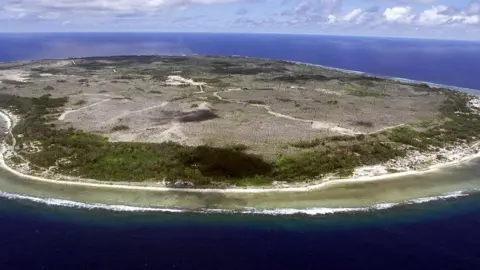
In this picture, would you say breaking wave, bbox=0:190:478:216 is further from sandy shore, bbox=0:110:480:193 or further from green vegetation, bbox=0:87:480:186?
green vegetation, bbox=0:87:480:186

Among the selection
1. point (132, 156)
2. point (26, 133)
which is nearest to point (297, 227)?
point (132, 156)

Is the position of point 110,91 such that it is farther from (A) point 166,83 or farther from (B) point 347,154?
(B) point 347,154

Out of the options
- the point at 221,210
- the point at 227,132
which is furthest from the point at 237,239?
the point at 227,132

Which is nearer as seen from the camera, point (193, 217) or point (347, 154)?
point (193, 217)

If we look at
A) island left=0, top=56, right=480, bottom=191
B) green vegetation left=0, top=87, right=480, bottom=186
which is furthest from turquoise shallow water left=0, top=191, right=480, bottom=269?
green vegetation left=0, top=87, right=480, bottom=186

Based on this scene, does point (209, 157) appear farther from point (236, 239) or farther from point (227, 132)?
point (236, 239)

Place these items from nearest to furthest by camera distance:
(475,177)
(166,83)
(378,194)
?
(378,194) → (475,177) → (166,83)
